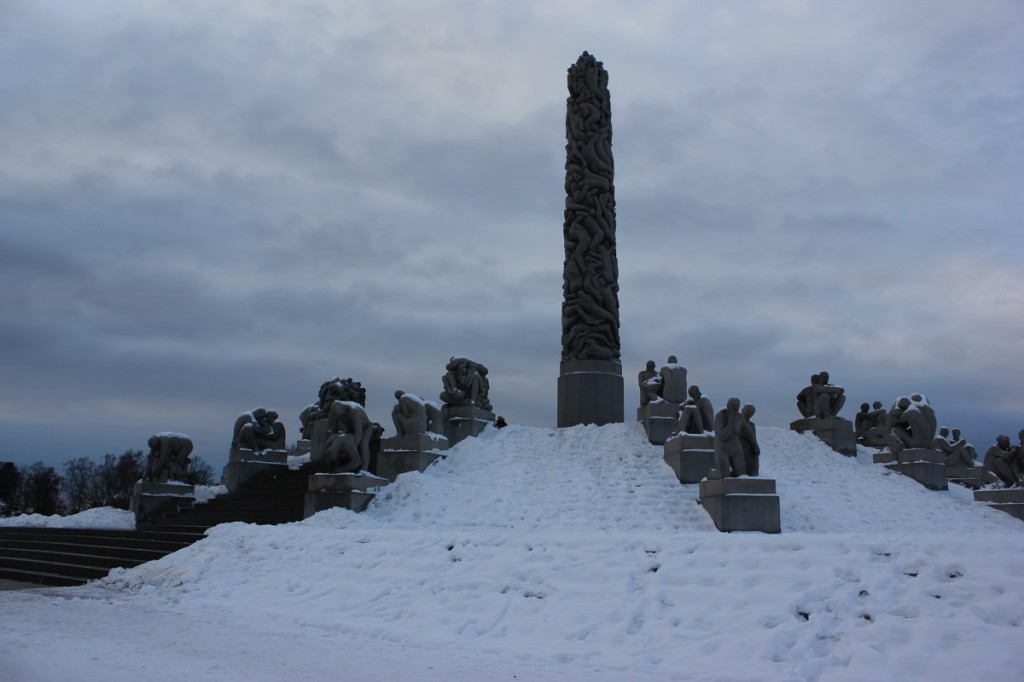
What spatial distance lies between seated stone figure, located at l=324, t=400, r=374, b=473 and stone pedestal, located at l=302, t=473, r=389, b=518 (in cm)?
38

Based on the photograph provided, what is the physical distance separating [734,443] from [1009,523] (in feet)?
23.4

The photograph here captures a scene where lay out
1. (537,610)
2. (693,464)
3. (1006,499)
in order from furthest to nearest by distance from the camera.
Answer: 1. (1006,499)
2. (693,464)
3. (537,610)

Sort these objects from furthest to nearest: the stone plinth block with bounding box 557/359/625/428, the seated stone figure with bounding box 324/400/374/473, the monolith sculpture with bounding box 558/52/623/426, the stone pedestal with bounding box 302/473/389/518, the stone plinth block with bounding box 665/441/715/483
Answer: the monolith sculpture with bounding box 558/52/623/426
the stone plinth block with bounding box 557/359/625/428
the seated stone figure with bounding box 324/400/374/473
the stone plinth block with bounding box 665/441/715/483
the stone pedestal with bounding box 302/473/389/518

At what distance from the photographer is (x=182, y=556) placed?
505 inches

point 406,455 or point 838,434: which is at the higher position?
point 838,434

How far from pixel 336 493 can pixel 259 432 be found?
669cm

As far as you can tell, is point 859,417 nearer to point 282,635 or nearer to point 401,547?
point 401,547

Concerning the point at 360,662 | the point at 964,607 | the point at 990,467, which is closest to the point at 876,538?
the point at 964,607

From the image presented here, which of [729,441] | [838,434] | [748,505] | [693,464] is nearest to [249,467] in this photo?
[693,464]

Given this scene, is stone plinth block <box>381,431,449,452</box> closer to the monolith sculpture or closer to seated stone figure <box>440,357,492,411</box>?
seated stone figure <box>440,357,492,411</box>

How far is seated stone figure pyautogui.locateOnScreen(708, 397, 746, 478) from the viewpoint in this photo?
13633mm

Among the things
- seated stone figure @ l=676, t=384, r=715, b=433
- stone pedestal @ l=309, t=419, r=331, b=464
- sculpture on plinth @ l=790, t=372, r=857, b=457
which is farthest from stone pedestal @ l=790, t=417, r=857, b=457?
stone pedestal @ l=309, t=419, r=331, b=464

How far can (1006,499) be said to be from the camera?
17.3m

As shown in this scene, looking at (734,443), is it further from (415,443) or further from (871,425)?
(871,425)
